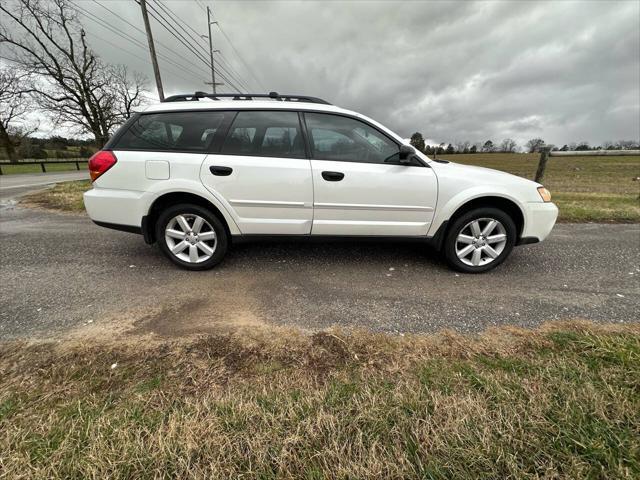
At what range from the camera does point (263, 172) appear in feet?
9.56

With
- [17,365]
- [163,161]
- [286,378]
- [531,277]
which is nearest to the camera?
[286,378]

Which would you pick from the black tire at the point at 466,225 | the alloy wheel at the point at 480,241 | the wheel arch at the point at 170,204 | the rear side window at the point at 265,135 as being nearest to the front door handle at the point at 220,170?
the rear side window at the point at 265,135

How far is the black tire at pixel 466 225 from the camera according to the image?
307 centimetres

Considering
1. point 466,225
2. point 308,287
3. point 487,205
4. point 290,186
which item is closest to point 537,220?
point 487,205

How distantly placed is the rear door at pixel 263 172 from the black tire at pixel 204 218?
237 millimetres

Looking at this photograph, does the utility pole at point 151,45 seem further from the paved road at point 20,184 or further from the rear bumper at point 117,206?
the rear bumper at point 117,206

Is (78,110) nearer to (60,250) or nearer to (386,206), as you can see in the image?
(60,250)

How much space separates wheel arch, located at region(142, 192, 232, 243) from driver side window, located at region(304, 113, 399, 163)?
47.8 inches

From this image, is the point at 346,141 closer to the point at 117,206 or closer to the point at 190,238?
the point at 190,238

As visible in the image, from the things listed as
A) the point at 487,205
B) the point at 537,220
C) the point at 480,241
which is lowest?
the point at 480,241

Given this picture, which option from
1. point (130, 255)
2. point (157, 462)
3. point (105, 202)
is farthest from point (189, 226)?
point (157, 462)

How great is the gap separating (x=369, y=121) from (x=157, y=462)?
10.2 ft

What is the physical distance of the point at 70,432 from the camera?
Answer: 4.50 feet

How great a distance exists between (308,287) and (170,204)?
5.74ft
